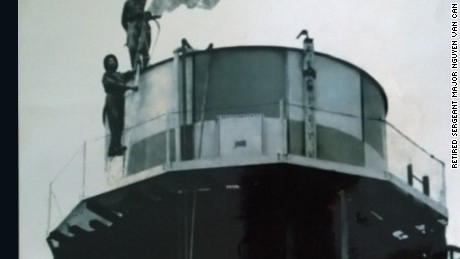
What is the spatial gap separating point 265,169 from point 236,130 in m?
0.26

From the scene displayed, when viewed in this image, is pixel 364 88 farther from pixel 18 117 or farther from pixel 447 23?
pixel 18 117

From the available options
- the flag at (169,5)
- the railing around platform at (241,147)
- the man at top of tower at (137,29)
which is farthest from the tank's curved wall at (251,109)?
the flag at (169,5)

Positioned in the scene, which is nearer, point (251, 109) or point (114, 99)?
point (251, 109)

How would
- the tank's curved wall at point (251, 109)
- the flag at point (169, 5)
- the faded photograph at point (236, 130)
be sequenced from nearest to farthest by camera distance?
the faded photograph at point (236, 130), the tank's curved wall at point (251, 109), the flag at point (169, 5)

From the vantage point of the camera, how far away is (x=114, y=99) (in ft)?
25.7

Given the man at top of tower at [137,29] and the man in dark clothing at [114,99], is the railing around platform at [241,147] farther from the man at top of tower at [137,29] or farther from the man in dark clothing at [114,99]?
the man at top of tower at [137,29]

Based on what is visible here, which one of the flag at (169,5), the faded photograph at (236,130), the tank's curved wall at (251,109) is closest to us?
the faded photograph at (236,130)

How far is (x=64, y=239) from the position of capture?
7941 mm

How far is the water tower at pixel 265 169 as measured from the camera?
24.5 feet

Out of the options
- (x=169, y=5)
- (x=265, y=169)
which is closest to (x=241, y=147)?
(x=265, y=169)

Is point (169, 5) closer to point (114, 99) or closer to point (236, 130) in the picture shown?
point (114, 99)

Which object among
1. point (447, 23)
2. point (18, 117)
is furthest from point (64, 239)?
point (447, 23)

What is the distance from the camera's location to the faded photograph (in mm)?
7430

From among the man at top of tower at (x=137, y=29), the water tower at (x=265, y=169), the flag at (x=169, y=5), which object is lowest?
the water tower at (x=265, y=169)
